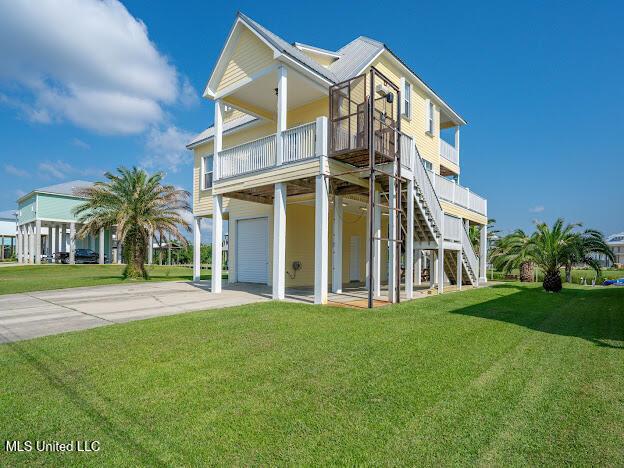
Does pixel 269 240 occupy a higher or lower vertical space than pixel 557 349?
higher

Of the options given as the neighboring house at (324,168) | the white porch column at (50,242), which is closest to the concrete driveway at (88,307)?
the neighboring house at (324,168)

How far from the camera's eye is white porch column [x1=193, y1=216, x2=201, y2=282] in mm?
18078

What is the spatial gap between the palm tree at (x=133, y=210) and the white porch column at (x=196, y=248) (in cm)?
251

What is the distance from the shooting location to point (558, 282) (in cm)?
1510

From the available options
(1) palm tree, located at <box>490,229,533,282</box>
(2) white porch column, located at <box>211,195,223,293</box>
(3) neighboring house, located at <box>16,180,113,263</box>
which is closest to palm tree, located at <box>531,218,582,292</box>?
(1) palm tree, located at <box>490,229,533,282</box>

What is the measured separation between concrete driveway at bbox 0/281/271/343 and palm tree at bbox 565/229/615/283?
43.7 ft

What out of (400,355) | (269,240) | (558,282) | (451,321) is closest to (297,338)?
(400,355)

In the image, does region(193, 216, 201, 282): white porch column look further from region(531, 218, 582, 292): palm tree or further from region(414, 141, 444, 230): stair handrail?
region(531, 218, 582, 292): palm tree

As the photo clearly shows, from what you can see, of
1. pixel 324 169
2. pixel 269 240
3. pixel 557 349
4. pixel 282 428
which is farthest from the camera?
pixel 269 240

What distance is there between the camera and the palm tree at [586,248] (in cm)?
1594

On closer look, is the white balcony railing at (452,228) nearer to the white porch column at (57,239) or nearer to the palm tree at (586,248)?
the palm tree at (586,248)

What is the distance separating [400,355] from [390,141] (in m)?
7.31

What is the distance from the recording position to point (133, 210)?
19.6m

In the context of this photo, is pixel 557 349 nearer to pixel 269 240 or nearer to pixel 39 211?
pixel 269 240
